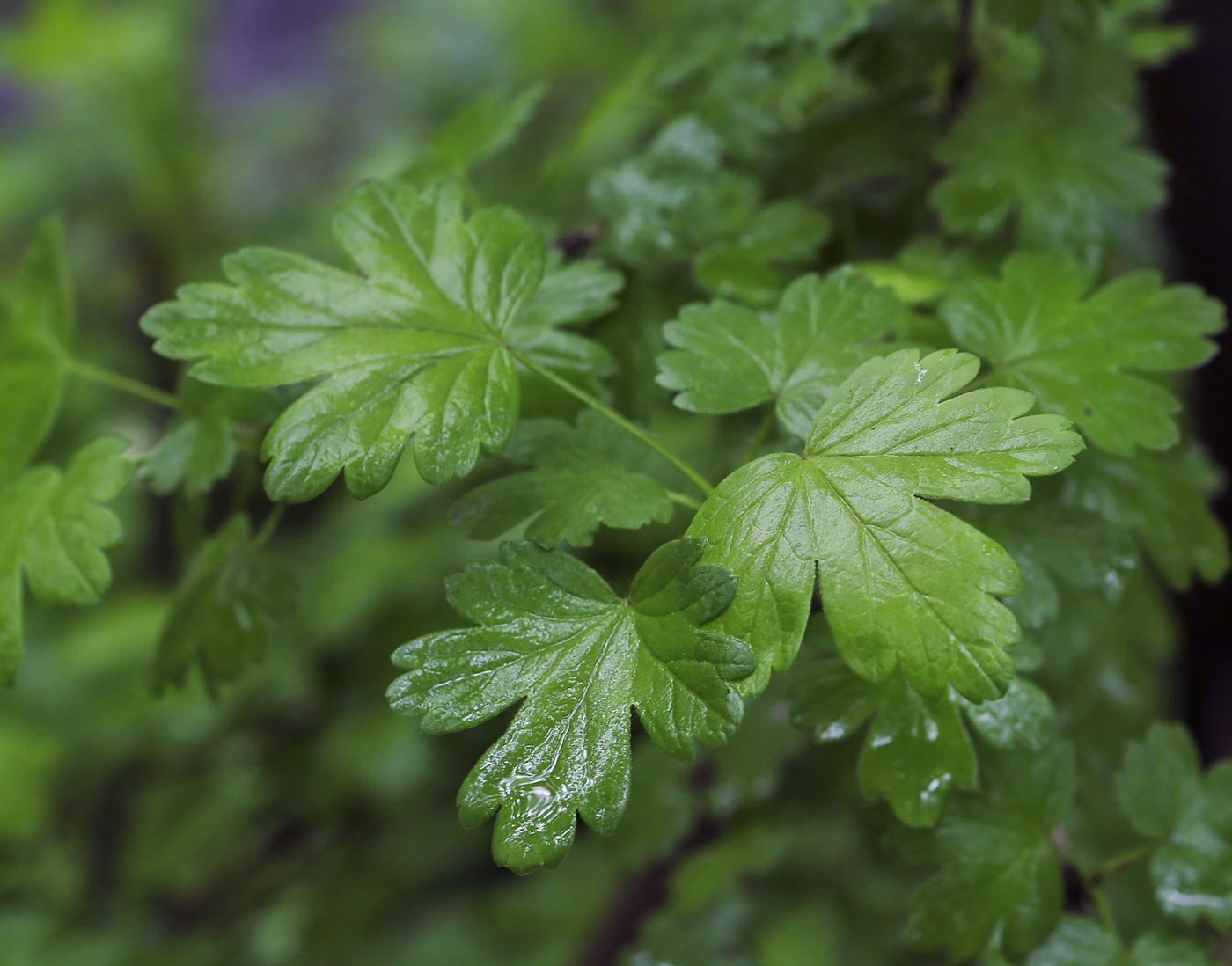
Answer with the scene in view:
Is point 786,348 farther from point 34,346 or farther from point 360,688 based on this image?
point 360,688

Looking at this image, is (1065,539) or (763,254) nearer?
(1065,539)

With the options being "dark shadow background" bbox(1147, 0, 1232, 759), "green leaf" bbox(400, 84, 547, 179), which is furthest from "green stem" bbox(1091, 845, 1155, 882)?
"dark shadow background" bbox(1147, 0, 1232, 759)

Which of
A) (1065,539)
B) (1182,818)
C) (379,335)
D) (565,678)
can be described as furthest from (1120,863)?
(379,335)

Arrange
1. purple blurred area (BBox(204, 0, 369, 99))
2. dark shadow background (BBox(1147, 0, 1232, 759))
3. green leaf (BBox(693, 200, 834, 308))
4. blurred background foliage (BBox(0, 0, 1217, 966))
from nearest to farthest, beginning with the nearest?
green leaf (BBox(693, 200, 834, 308)) < blurred background foliage (BBox(0, 0, 1217, 966)) < dark shadow background (BBox(1147, 0, 1232, 759)) < purple blurred area (BBox(204, 0, 369, 99))

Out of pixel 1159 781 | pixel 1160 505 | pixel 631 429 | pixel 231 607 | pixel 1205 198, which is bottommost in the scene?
pixel 1205 198

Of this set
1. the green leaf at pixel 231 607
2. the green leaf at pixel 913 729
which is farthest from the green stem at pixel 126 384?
the green leaf at pixel 913 729

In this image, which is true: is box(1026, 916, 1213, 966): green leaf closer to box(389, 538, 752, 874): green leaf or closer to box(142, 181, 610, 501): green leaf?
box(389, 538, 752, 874): green leaf
